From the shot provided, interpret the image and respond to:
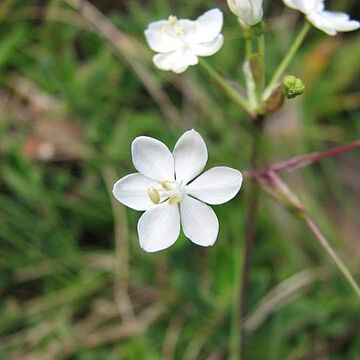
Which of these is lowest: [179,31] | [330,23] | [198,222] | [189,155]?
[198,222]

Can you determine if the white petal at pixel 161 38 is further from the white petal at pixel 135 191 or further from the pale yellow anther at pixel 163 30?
the white petal at pixel 135 191

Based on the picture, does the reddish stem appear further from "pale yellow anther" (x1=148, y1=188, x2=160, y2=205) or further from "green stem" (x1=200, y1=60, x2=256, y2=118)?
"pale yellow anther" (x1=148, y1=188, x2=160, y2=205)

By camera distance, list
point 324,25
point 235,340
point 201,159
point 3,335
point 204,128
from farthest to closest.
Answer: point 204,128 → point 3,335 → point 235,340 → point 324,25 → point 201,159

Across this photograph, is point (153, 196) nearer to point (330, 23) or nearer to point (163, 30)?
point (163, 30)

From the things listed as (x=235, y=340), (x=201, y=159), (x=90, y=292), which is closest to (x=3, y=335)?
(x=90, y=292)

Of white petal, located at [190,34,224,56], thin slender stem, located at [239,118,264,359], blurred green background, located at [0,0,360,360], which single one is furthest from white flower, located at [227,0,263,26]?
blurred green background, located at [0,0,360,360]

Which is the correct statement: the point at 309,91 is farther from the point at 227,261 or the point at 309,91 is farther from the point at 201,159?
the point at 201,159

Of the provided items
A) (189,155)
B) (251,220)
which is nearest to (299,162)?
(251,220)
